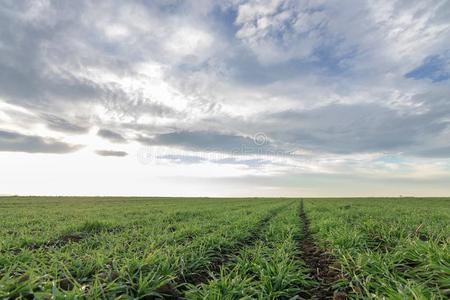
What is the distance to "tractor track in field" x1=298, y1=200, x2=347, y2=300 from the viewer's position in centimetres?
386

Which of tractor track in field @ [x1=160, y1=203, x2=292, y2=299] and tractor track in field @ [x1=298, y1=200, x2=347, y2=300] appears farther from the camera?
tractor track in field @ [x1=298, y1=200, x2=347, y2=300]

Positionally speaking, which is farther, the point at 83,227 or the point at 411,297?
the point at 83,227

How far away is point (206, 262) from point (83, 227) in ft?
23.5

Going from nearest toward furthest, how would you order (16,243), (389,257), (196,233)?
1. (389,257)
2. (16,243)
3. (196,233)

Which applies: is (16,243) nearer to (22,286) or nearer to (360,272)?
(22,286)

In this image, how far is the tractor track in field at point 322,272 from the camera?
386cm

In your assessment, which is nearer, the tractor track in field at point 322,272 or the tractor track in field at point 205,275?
the tractor track in field at point 205,275

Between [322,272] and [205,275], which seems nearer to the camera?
[205,275]

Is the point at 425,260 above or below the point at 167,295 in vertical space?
above

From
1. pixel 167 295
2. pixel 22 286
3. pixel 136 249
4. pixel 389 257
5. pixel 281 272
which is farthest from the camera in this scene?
pixel 136 249

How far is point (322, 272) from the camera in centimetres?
487

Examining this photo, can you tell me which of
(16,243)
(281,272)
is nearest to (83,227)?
(16,243)

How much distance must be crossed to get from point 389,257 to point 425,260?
2.26 ft

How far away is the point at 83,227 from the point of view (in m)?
9.85
